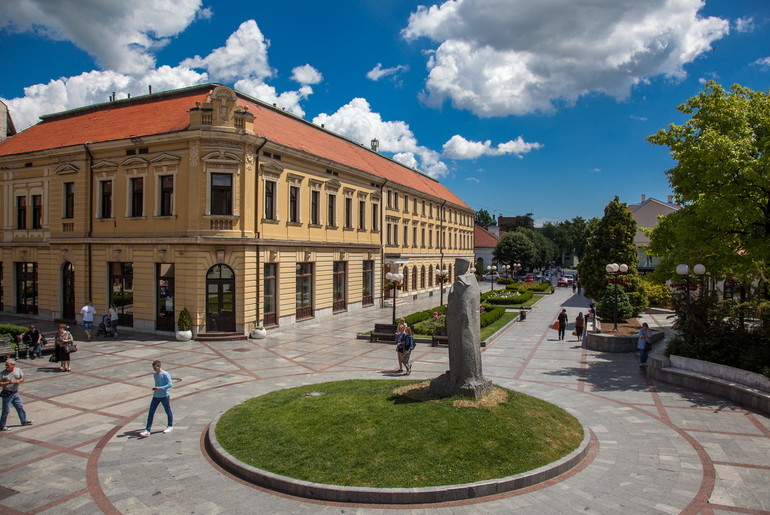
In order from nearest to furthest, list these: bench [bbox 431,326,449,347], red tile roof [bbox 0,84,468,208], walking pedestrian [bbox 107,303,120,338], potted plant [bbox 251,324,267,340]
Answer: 1. bench [bbox 431,326,449,347]
2. walking pedestrian [bbox 107,303,120,338]
3. potted plant [bbox 251,324,267,340]
4. red tile roof [bbox 0,84,468,208]

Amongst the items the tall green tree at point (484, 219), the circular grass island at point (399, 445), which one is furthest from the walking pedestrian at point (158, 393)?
the tall green tree at point (484, 219)

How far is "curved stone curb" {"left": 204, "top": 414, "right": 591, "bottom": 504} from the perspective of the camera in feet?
26.1

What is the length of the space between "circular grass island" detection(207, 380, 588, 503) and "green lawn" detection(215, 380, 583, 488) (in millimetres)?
20

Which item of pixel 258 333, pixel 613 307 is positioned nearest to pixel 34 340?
pixel 258 333

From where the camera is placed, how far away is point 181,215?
24.5 m

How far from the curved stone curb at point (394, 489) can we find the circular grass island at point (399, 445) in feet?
0.05

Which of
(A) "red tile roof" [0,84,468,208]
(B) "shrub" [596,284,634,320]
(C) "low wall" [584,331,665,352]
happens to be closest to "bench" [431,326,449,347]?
(C) "low wall" [584,331,665,352]

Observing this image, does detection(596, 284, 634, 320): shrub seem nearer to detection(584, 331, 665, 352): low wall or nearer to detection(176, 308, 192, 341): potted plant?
detection(584, 331, 665, 352): low wall

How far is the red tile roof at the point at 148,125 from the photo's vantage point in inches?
1051

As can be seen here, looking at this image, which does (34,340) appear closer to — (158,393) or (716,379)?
(158,393)

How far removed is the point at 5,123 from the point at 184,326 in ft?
86.5

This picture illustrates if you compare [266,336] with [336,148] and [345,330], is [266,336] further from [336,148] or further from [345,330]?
[336,148]

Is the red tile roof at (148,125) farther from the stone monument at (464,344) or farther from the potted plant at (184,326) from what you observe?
the stone monument at (464,344)

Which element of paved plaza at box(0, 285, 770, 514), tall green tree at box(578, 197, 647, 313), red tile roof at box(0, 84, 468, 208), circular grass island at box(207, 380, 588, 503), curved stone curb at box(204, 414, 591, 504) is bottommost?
paved plaza at box(0, 285, 770, 514)
